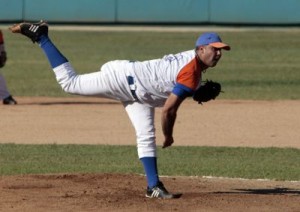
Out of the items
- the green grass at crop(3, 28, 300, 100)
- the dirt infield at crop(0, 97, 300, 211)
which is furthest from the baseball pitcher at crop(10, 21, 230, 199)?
the green grass at crop(3, 28, 300, 100)

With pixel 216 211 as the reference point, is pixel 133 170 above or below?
below

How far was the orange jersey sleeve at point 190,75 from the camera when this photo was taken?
26.8 ft

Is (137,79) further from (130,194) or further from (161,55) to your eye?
(161,55)

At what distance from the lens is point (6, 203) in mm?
8297

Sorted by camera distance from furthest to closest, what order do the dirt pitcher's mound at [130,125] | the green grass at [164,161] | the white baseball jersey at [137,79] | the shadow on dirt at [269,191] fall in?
the dirt pitcher's mound at [130,125], the green grass at [164,161], the shadow on dirt at [269,191], the white baseball jersey at [137,79]

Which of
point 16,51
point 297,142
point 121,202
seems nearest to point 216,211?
point 121,202

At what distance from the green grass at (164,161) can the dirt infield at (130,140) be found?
1.63ft

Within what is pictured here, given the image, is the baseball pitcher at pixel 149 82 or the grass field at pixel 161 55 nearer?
the baseball pitcher at pixel 149 82

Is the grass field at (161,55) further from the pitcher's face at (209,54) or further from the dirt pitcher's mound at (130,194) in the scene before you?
the pitcher's face at (209,54)

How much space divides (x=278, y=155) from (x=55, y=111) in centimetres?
469

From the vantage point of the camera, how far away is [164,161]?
1144 cm

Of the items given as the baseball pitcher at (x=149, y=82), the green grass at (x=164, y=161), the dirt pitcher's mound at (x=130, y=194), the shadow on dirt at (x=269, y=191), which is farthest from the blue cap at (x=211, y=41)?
the green grass at (x=164, y=161)

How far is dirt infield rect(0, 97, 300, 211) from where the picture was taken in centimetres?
834

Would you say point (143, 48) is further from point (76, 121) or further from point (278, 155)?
point (278, 155)
